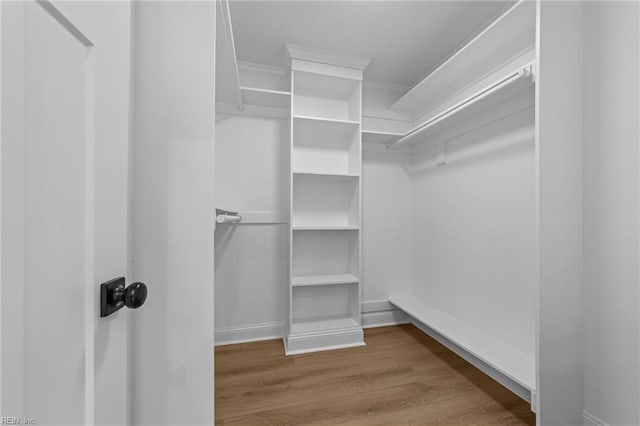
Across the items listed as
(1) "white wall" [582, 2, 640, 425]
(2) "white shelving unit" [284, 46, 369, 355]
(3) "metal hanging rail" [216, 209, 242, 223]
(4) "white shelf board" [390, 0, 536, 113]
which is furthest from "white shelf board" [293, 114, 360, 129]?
(1) "white wall" [582, 2, 640, 425]

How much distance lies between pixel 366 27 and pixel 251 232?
179cm

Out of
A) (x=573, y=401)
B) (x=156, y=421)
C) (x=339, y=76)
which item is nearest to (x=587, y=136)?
(x=573, y=401)

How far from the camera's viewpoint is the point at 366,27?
1.80m

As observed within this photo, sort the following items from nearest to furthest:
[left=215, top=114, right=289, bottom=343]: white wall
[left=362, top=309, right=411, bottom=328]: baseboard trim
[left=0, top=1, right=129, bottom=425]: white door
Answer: [left=0, top=1, right=129, bottom=425]: white door → [left=215, top=114, right=289, bottom=343]: white wall → [left=362, top=309, right=411, bottom=328]: baseboard trim

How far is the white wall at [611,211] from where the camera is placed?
1.07 m

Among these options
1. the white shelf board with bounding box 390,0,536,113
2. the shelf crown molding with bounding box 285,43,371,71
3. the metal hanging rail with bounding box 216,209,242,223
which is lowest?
the metal hanging rail with bounding box 216,209,242,223

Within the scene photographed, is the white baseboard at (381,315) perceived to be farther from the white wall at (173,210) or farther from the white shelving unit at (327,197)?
the white wall at (173,210)

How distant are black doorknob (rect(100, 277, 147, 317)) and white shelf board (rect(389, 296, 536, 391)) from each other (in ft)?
5.40

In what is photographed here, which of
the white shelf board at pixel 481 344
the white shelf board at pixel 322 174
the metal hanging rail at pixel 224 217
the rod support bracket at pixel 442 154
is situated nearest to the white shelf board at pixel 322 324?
the white shelf board at pixel 481 344

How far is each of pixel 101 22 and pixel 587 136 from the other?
188 centimetres

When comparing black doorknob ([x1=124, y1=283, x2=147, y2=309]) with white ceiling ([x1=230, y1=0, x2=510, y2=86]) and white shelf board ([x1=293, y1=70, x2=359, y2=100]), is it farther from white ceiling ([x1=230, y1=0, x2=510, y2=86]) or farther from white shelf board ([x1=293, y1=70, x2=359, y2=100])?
white shelf board ([x1=293, y1=70, x2=359, y2=100])

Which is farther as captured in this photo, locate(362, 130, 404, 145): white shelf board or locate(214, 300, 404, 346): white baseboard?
locate(362, 130, 404, 145): white shelf board

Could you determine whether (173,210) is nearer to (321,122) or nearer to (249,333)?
(321,122)

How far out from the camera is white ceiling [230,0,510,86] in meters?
1.62
